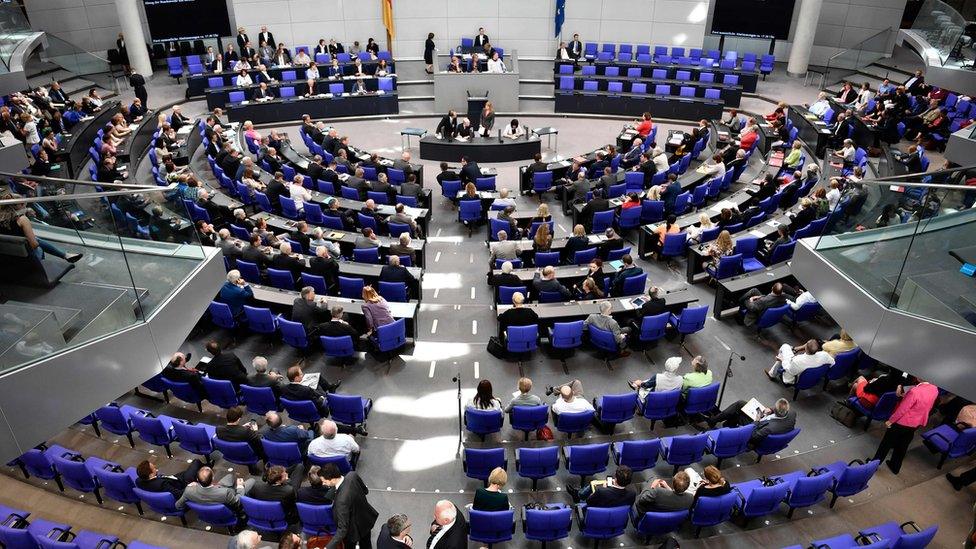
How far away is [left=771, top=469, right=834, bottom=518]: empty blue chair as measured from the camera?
24.7ft

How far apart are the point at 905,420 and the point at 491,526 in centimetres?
545

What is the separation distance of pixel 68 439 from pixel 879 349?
10725 mm

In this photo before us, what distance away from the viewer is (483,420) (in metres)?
8.81

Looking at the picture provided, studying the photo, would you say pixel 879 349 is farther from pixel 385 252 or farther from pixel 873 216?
pixel 385 252

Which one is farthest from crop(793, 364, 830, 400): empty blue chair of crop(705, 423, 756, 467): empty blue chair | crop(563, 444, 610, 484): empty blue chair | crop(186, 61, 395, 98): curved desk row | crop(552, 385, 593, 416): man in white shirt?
crop(186, 61, 395, 98): curved desk row

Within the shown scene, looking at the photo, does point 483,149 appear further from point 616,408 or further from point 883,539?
point 883,539

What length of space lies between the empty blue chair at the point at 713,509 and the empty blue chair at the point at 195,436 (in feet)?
19.9

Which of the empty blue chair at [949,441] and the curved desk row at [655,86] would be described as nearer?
the empty blue chair at [949,441]

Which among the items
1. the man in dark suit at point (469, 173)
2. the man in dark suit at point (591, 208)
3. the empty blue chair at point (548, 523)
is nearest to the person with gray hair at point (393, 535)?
the empty blue chair at point (548, 523)

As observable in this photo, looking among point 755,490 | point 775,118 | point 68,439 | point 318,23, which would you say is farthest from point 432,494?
point 318,23

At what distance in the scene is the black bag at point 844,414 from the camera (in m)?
9.39

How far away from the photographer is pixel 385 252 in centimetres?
1317

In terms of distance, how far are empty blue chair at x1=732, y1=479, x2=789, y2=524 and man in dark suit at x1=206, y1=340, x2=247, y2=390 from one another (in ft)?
22.4

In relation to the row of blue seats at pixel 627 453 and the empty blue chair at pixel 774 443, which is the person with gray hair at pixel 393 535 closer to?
the row of blue seats at pixel 627 453
